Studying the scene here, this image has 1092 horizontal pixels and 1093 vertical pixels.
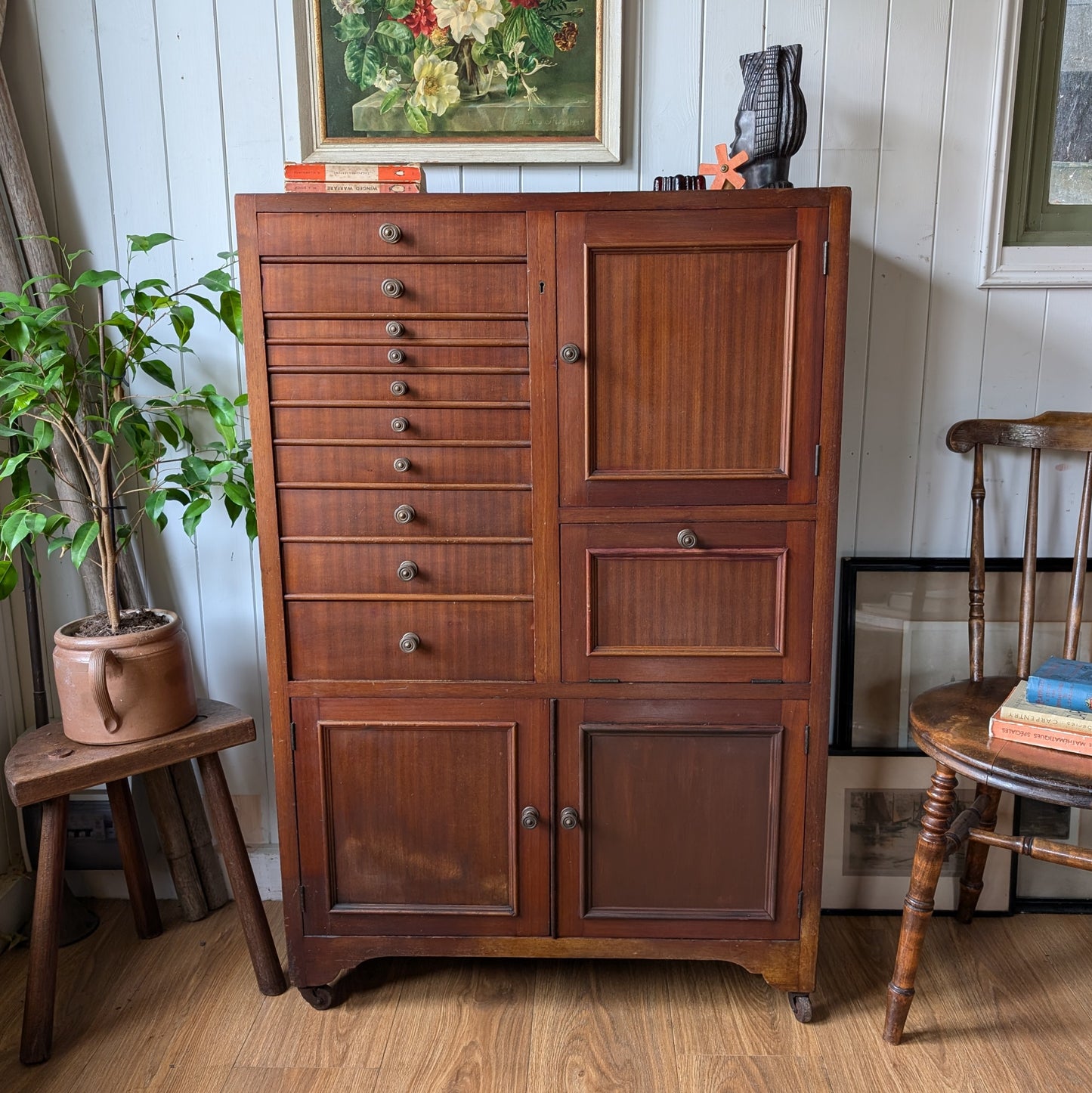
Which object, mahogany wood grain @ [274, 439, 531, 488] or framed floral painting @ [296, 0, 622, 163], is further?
framed floral painting @ [296, 0, 622, 163]

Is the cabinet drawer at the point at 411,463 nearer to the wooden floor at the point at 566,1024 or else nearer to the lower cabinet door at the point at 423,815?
the lower cabinet door at the point at 423,815

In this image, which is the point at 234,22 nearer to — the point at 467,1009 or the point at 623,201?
the point at 623,201

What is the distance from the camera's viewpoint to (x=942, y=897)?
2008 mm

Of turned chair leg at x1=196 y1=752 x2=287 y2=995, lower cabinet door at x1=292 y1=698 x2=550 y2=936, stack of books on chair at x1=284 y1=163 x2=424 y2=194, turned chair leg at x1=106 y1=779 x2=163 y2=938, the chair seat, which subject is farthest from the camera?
turned chair leg at x1=106 y1=779 x2=163 y2=938

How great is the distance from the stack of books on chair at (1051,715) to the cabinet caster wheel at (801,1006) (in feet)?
2.02

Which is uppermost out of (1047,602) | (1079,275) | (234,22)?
(234,22)

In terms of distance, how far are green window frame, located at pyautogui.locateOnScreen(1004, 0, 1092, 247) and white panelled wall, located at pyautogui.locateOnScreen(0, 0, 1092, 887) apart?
0.24ft

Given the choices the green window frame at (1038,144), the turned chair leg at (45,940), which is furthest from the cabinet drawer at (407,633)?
the green window frame at (1038,144)

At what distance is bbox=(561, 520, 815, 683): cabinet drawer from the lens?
4.99 ft

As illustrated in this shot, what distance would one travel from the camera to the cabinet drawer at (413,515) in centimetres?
153

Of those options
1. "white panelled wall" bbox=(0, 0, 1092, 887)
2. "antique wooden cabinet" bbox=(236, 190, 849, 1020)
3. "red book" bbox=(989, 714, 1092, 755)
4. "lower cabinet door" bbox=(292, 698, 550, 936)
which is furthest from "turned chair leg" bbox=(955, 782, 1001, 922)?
"lower cabinet door" bbox=(292, 698, 550, 936)

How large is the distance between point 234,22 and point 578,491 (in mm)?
1198

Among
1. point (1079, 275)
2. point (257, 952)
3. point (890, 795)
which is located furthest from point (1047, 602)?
point (257, 952)

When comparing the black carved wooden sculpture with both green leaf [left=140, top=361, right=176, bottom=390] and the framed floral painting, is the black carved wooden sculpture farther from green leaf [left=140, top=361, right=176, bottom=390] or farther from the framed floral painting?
green leaf [left=140, top=361, right=176, bottom=390]
